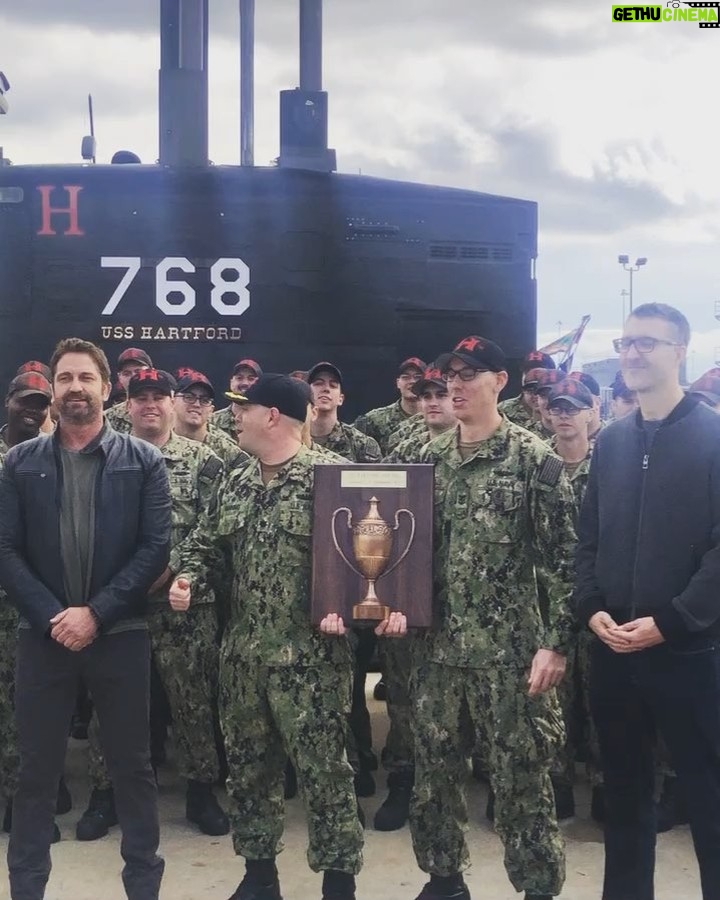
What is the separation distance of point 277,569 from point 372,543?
1.12 feet

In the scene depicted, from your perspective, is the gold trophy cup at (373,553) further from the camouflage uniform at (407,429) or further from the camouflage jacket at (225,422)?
the camouflage jacket at (225,422)

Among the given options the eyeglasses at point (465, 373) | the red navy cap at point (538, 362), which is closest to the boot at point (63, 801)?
the eyeglasses at point (465, 373)

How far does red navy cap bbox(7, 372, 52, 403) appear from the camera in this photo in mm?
4555

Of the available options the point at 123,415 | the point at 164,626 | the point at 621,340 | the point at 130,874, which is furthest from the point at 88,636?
the point at 123,415

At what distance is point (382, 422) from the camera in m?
6.34

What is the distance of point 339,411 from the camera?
666 centimetres

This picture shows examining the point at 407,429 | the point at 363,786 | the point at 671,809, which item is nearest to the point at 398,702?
the point at 363,786

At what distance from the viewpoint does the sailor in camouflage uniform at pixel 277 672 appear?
3.56m

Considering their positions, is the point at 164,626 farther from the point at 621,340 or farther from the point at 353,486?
the point at 621,340

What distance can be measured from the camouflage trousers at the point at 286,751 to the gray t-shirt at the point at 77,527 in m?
0.55

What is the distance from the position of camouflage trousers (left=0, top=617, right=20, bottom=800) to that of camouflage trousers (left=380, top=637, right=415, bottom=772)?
150 cm

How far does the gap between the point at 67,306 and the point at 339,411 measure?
1639mm

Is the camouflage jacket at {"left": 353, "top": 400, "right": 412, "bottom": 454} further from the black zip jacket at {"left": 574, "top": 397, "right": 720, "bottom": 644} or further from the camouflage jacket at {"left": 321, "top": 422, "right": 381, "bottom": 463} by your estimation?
the black zip jacket at {"left": 574, "top": 397, "right": 720, "bottom": 644}

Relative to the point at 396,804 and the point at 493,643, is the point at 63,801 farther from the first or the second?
the point at 493,643
